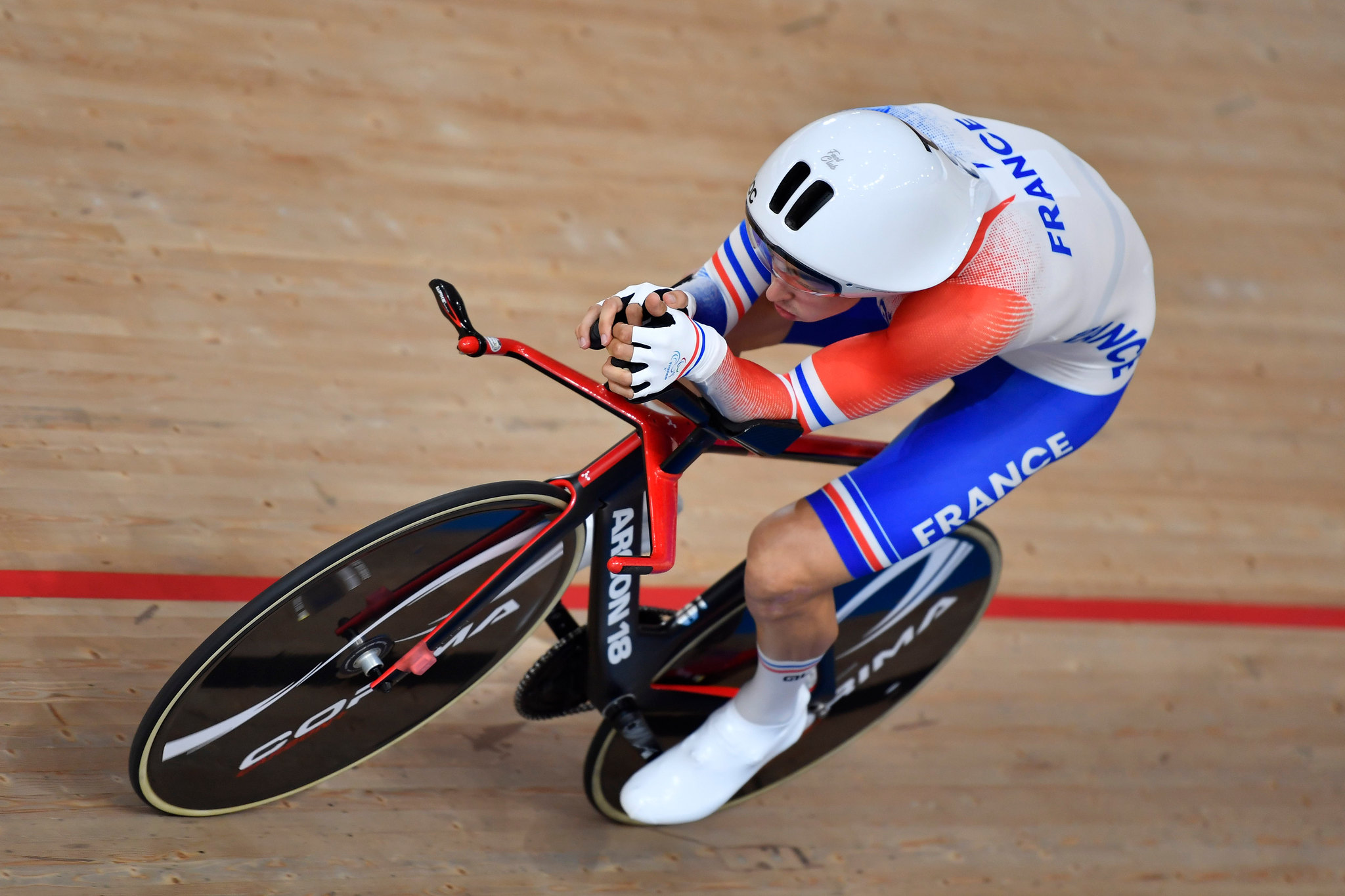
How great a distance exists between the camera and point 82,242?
9.62ft

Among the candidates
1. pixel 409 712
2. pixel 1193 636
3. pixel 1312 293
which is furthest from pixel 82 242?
pixel 1312 293

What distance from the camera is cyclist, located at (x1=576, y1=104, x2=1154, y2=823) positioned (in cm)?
144

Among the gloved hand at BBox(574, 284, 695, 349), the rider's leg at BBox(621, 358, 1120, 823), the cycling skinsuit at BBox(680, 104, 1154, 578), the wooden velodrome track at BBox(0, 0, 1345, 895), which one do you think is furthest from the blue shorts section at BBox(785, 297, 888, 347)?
the wooden velodrome track at BBox(0, 0, 1345, 895)

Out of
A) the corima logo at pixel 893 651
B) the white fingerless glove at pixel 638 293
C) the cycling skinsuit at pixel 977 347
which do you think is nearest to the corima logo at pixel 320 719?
the cycling skinsuit at pixel 977 347

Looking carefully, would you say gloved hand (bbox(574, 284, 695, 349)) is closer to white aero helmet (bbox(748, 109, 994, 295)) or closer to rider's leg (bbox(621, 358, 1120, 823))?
white aero helmet (bbox(748, 109, 994, 295))

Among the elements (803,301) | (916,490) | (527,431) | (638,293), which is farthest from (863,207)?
(527,431)

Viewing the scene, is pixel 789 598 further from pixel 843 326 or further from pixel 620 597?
pixel 843 326

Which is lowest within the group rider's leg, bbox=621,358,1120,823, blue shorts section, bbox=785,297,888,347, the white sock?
the white sock

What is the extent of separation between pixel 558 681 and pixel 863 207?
114 cm

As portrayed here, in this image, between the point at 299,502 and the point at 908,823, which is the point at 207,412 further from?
the point at 908,823

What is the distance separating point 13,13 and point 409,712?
2.62 m

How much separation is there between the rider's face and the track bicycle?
6.9 inches

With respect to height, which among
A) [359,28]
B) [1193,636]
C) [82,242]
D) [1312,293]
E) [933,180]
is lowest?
[1193,636]

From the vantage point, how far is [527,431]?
2957mm
